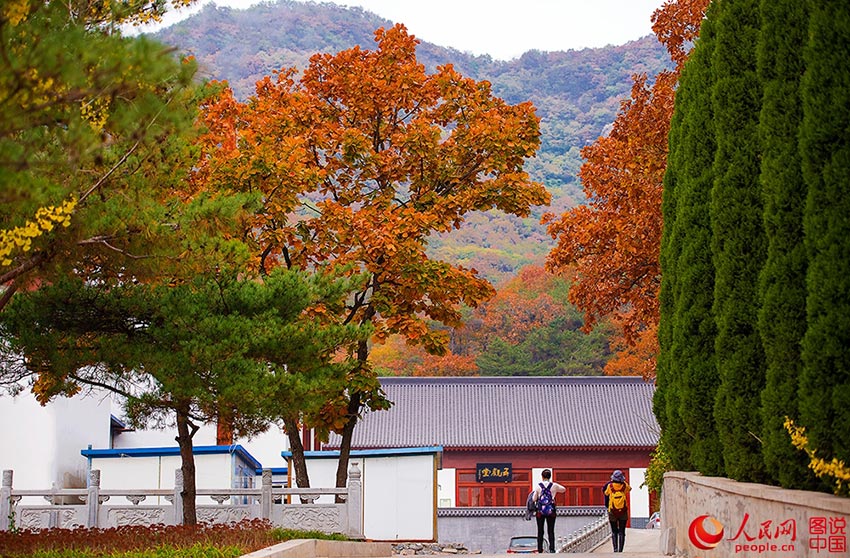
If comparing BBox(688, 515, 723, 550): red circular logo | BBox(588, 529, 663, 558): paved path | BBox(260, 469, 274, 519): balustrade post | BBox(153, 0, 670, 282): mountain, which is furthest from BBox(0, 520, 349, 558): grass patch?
BBox(153, 0, 670, 282): mountain

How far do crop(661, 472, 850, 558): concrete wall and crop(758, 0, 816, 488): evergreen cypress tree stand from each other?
0.33 m

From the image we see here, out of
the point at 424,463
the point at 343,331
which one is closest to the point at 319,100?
the point at 343,331

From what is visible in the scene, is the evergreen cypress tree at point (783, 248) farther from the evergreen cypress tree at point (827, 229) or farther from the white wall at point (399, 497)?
the white wall at point (399, 497)

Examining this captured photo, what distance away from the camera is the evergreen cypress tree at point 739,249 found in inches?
326

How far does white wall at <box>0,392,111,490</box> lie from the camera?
20.2m

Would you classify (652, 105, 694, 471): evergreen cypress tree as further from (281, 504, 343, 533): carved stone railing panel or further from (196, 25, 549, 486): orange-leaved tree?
(281, 504, 343, 533): carved stone railing panel

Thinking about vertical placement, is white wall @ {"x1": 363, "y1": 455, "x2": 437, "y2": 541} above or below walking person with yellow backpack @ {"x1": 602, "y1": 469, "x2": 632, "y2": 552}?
below

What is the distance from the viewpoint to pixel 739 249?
831cm

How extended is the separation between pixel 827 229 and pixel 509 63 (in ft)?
347

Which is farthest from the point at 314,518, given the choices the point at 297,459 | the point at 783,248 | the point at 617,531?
the point at 783,248

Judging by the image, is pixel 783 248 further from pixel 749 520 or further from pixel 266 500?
pixel 266 500

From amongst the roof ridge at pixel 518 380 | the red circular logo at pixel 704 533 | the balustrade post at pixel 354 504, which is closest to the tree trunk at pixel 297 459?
the balustrade post at pixel 354 504

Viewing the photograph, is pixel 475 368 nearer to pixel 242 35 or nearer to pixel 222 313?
pixel 222 313

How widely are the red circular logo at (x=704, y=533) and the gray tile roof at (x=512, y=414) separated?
31.2 m
